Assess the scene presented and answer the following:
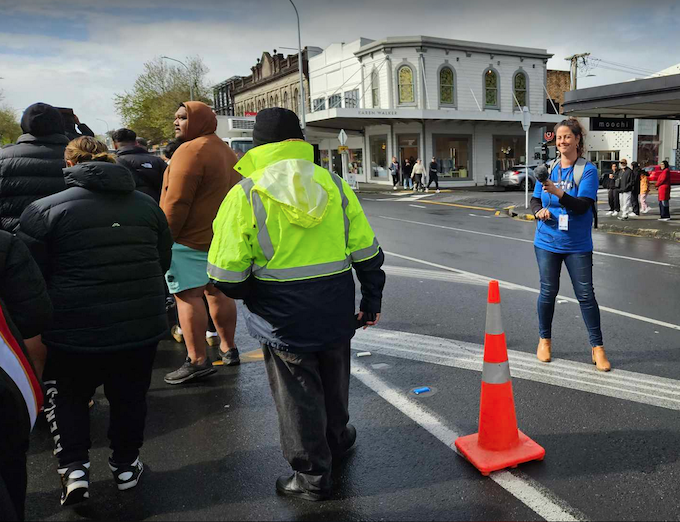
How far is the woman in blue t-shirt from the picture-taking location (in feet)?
14.6

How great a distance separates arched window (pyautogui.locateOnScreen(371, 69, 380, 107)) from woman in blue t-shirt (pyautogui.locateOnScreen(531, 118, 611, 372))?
98.5 feet

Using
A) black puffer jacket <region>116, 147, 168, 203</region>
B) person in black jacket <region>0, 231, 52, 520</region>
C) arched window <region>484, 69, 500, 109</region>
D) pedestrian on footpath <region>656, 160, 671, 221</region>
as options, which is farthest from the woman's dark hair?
arched window <region>484, 69, 500, 109</region>

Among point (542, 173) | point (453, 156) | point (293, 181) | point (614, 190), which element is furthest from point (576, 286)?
point (453, 156)

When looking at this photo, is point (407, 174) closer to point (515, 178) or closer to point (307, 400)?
point (515, 178)

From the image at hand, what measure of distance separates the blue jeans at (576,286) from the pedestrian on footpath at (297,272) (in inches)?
87.8

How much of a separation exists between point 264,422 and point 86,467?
1.16m

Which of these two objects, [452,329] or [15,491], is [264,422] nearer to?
[15,491]

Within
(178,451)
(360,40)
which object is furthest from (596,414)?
(360,40)

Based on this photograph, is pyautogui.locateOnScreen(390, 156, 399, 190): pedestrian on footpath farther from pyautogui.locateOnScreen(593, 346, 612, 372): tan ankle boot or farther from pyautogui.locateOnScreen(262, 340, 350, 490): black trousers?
pyautogui.locateOnScreen(262, 340, 350, 490): black trousers

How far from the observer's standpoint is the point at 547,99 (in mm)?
38094

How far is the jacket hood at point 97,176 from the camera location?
9.50 ft

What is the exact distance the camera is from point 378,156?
1396 inches

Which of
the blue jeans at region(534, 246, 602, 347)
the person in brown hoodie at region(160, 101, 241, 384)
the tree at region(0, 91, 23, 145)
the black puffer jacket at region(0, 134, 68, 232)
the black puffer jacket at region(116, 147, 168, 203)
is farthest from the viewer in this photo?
the tree at region(0, 91, 23, 145)

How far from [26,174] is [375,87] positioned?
31297 millimetres
